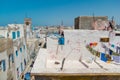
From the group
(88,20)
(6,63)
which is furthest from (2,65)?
(88,20)

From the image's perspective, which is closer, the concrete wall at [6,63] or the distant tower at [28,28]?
the concrete wall at [6,63]

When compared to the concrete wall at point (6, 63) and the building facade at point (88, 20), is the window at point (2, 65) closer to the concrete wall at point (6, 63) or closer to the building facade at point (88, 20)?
the concrete wall at point (6, 63)

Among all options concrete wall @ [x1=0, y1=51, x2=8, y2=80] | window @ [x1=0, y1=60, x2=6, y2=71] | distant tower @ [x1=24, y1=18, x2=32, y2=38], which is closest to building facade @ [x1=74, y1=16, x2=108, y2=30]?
concrete wall @ [x1=0, y1=51, x2=8, y2=80]

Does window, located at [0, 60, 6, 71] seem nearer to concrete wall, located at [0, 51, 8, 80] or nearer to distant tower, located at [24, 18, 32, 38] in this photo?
concrete wall, located at [0, 51, 8, 80]

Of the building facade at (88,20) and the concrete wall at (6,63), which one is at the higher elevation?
the building facade at (88,20)

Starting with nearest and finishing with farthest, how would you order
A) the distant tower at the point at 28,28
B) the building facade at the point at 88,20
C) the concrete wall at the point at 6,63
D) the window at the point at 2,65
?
the building facade at the point at 88,20
the concrete wall at the point at 6,63
the window at the point at 2,65
the distant tower at the point at 28,28

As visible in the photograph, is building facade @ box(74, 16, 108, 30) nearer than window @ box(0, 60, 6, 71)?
Yes

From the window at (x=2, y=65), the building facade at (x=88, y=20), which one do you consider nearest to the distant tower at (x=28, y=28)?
the window at (x=2, y=65)

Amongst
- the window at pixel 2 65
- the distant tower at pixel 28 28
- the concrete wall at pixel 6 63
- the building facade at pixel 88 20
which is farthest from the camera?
the distant tower at pixel 28 28

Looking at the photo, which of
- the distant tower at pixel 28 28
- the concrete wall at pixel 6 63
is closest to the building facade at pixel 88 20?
the concrete wall at pixel 6 63

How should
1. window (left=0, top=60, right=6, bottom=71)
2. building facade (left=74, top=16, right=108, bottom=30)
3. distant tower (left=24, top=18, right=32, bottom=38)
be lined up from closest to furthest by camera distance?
building facade (left=74, top=16, right=108, bottom=30), window (left=0, top=60, right=6, bottom=71), distant tower (left=24, top=18, right=32, bottom=38)

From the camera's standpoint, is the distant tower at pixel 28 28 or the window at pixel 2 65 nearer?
the window at pixel 2 65

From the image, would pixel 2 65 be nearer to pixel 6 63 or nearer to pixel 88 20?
pixel 6 63

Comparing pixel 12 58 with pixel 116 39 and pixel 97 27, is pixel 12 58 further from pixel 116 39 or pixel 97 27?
pixel 116 39
